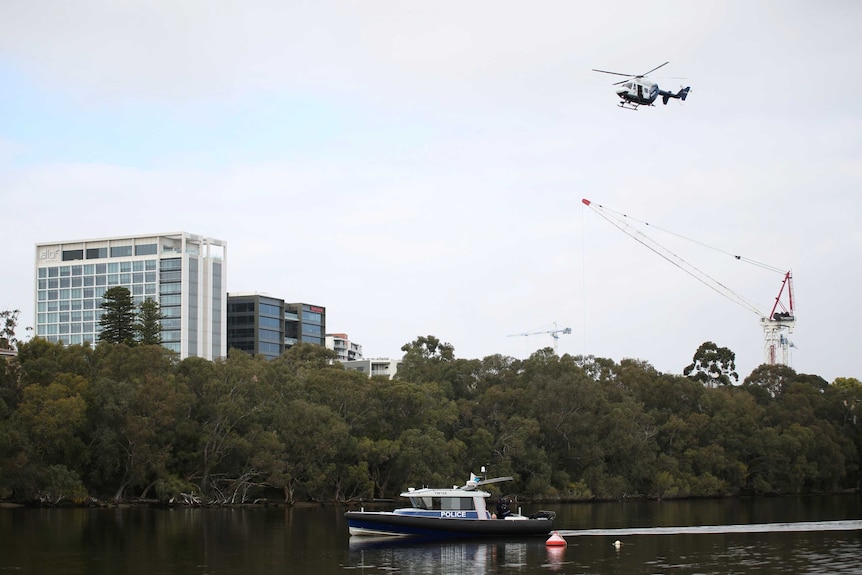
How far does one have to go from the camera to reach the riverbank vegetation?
86625 mm

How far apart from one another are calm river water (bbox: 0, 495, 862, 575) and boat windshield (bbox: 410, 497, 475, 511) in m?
2.27

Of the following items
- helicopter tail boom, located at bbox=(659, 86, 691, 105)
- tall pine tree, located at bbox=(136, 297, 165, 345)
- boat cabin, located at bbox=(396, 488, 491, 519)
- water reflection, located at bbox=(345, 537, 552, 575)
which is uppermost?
helicopter tail boom, located at bbox=(659, 86, 691, 105)

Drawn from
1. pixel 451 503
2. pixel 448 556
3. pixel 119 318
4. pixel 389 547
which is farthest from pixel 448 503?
pixel 119 318

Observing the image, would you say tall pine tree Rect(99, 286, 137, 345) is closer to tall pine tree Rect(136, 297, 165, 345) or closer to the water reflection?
tall pine tree Rect(136, 297, 165, 345)

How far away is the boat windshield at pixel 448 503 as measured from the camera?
196 feet

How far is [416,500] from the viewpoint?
6034 cm

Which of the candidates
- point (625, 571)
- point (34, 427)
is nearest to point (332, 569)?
point (625, 571)

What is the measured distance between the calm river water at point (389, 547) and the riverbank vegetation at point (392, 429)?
26.2 feet

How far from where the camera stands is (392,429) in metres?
104

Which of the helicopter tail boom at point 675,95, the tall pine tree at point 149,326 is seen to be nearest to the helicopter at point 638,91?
the helicopter tail boom at point 675,95

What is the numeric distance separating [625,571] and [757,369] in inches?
4186

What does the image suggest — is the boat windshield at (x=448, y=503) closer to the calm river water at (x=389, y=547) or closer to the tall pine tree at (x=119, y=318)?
the calm river water at (x=389, y=547)

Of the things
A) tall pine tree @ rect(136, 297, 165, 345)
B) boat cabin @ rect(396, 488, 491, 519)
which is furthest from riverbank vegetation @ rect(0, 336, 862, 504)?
boat cabin @ rect(396, 488, 491, 519)

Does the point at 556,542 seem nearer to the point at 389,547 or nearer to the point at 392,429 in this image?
the point at 389,547
